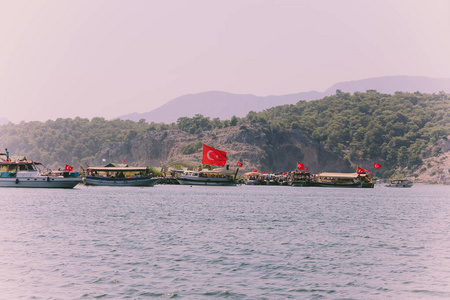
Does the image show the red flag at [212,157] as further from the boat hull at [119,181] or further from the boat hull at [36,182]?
the boat hull at [36,182]

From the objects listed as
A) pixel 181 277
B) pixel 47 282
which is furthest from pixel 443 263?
pixel 47 282

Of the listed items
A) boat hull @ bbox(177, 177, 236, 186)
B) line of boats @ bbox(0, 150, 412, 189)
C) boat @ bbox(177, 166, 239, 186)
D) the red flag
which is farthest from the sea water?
boat @ bbox(177, 166, 239, 186)

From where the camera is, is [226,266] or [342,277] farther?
[226,266]

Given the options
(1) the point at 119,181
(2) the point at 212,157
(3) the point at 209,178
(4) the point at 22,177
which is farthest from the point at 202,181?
(4) the point at 22,177

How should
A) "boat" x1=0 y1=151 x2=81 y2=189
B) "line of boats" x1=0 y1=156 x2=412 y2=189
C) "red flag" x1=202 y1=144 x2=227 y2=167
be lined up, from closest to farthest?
"boat" x1=0 y1=151 x2=81 y2=189, "line of boats" x1=0 y1=156 x2=412 y2=189, "red flag" x1=202 y1=144 x2=227 y2=167

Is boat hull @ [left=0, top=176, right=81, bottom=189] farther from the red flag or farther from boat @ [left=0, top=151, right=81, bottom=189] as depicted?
the red flag

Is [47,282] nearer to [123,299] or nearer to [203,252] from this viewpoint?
[123,299]

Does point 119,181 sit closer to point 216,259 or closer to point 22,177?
point 22,177

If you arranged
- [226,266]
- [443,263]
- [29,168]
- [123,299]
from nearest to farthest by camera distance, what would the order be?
[123,299] < [226,266] < [443,263] < [29,168]

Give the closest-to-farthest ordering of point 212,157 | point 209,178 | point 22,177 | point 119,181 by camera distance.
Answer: point 22,177, point 119,181, point 212,157, point 209,178

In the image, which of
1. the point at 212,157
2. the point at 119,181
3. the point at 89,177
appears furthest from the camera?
the point at 212,157

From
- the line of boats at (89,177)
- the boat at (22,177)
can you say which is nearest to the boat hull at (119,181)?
the line of boats at (89,177)

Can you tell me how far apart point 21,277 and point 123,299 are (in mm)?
6814

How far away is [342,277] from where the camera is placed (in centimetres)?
3050
